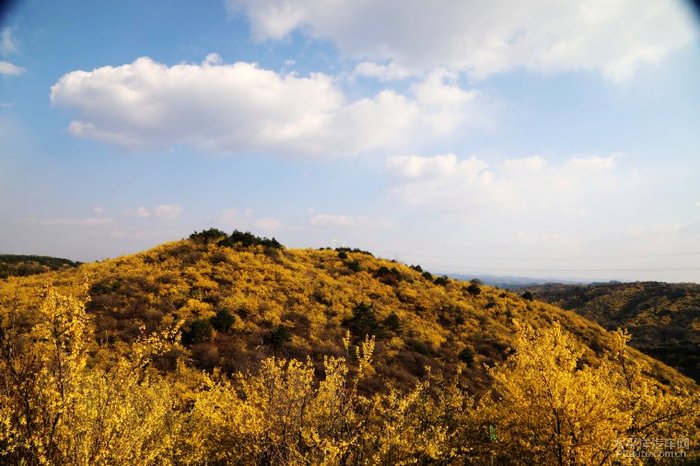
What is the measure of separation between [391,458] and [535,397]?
4062 mm

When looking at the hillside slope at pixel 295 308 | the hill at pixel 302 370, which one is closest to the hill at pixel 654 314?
the hillside slope at pixel 295 308

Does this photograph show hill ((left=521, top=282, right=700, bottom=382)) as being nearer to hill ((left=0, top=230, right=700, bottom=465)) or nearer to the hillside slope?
the hillside slope

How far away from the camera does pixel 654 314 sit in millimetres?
62656

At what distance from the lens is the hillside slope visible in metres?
25.2

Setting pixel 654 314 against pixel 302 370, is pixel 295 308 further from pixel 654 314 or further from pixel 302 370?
pixel 654 314

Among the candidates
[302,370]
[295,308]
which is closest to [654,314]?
[295,308]

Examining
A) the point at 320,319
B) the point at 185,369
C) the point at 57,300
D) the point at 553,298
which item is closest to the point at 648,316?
the point at 553,298

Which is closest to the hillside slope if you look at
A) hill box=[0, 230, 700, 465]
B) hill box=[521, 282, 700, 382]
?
hill box=[0, 230, 700, 465]

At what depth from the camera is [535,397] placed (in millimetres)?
10055

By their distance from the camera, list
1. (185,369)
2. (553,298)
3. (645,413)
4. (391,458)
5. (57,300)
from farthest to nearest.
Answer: (553,298) < (185,369) < (645,413) < (391,458) < (57,300)

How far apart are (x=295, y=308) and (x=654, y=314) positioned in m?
62.9

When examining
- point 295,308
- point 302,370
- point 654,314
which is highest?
point 302,370

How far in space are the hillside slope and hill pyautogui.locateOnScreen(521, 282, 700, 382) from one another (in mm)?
10850

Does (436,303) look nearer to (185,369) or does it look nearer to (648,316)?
(185,369)
